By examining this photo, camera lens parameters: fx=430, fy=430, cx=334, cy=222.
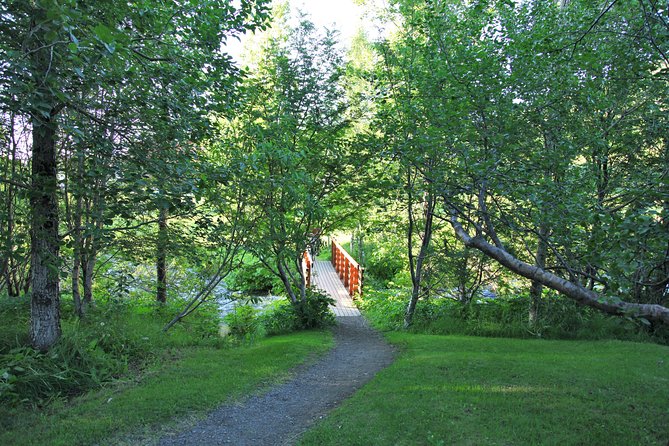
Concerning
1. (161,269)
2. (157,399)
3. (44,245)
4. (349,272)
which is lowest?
(157,399)

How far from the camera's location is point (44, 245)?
5.43 metres

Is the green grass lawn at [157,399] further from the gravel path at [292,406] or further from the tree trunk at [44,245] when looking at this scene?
the tree trunk at [44,245]

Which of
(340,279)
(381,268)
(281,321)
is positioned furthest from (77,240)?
(381,268)

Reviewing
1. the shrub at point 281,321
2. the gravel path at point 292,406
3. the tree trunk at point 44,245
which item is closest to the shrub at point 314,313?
the shrub at point 281,321

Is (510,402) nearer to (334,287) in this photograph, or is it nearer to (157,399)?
(157,399)

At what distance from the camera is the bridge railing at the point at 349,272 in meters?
13.8

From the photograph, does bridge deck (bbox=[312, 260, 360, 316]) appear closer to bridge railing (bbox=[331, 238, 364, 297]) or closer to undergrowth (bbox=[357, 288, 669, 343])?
bridge railing (bbox=[331, 238, 364, 297])

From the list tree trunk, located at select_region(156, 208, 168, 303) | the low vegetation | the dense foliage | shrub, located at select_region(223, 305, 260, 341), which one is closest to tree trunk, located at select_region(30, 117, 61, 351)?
the dense foliage

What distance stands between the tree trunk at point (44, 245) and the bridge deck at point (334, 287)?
252 inches

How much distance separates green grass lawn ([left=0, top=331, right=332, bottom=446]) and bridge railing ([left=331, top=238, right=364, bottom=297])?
624 cm

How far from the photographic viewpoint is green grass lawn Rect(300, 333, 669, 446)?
13.1 feet

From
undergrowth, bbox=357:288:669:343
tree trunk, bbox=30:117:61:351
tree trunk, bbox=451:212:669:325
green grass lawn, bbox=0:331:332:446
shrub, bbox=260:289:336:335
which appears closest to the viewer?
tree trunk, bbox=451:212:669:325

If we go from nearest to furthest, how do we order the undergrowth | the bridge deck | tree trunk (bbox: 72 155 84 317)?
tree trunk (bbox: 72 155 84 317) < the undergrowth < the bridge deck

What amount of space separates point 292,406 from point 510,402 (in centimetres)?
254
